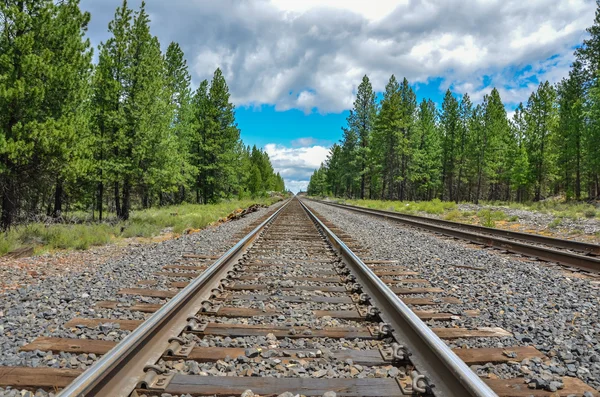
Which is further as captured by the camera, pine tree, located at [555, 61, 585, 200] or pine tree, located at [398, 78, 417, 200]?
pine tree, located at [398, 78, 417, 200]

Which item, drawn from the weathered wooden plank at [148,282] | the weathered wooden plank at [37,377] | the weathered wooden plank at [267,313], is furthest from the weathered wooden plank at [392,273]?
the weathered wooden plank at [37,377]

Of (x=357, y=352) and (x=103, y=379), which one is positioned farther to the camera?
(x=357, y=352)

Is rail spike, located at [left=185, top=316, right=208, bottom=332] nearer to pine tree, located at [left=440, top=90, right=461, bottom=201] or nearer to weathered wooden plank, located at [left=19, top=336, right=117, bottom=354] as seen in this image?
weathered wooden plank, located at [left=19, top=336, right=117, bottom=354]

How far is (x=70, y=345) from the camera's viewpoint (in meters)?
2.48

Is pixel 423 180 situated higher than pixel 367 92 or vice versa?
pixel 367 92

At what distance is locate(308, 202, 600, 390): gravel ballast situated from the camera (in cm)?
241

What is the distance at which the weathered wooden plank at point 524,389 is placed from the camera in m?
1.93

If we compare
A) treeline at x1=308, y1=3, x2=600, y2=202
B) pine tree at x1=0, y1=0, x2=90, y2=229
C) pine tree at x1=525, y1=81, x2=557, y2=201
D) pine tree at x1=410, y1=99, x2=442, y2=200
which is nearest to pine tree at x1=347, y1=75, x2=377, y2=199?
treeline at x1=308, y1=3, x2=600, y2=202

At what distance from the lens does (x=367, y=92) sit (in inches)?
1708

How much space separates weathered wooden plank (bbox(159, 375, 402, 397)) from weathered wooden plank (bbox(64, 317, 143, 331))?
3.55ft

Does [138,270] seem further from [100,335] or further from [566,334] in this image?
[566,334]

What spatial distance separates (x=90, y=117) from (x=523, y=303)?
687 inches

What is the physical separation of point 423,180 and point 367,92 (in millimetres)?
18804

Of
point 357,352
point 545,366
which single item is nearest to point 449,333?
point 545,366
